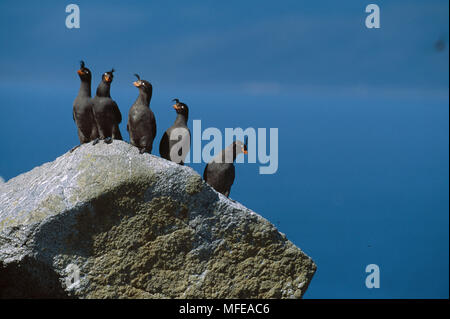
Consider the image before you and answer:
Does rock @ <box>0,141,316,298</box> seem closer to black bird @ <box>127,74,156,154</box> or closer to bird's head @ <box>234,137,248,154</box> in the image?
black bird @ <box>127,74,156,154</box>

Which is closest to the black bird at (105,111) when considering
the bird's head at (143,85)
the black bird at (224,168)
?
the bird's head at (143,85)

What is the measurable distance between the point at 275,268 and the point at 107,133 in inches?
85.6

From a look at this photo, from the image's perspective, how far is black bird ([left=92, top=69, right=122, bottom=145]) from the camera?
222 inches

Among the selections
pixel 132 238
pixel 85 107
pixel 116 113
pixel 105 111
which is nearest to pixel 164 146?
pixel 116 113

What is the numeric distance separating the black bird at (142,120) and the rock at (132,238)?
17 centimetres

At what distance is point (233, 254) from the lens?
5.57 m

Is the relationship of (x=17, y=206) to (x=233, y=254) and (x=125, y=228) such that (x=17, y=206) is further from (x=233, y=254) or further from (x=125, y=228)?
(x=233, y=254)

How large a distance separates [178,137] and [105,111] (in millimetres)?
784

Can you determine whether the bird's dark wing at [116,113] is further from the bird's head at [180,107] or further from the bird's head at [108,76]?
the bird's head at [180,107]

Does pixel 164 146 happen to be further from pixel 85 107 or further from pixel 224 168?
pixel 85 107

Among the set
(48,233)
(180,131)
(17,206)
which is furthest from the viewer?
(180,131)

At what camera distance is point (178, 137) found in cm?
586

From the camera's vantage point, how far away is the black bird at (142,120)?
5.63m
